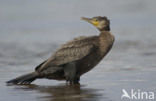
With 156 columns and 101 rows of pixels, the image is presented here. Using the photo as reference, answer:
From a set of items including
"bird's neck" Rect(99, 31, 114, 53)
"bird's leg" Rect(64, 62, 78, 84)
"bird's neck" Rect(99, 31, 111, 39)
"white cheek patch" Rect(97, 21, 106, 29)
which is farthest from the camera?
"white cheek patch" Rect(97, 21, 106, 29)

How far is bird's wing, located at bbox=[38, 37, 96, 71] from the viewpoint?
12.3 metres

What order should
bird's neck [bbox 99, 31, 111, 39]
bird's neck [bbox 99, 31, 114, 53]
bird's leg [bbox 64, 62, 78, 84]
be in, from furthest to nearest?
bird's neck [bbox 99, 31, 111, 39] < bird's neck [bbox 99, 31, 114, 53] < bird's leg [bbox 64, 62, 78, 84]

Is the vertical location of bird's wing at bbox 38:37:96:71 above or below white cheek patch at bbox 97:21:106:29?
below

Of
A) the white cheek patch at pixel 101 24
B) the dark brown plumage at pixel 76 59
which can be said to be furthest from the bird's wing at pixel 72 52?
the white cheek patch at pixel 101 24

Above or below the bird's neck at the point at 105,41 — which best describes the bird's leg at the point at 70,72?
below

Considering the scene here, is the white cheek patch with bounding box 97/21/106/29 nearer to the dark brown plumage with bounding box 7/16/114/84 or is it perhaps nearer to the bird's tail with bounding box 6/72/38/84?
the dark brown plumage with bounding box 7/16/114/84

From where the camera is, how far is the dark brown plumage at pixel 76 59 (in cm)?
1229

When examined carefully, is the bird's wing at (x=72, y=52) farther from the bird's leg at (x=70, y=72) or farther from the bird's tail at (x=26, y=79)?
the bird's tail at (x=26, y=79)

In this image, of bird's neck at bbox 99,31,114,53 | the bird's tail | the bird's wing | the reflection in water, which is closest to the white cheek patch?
bird's neck at bbox 99,31,114,53

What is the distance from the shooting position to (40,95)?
1098cm

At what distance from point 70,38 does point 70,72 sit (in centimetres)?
878

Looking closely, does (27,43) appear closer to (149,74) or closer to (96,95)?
(149,74)

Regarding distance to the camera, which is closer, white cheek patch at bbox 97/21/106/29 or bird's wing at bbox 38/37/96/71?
bird's wing at bbox 38/37/96/71

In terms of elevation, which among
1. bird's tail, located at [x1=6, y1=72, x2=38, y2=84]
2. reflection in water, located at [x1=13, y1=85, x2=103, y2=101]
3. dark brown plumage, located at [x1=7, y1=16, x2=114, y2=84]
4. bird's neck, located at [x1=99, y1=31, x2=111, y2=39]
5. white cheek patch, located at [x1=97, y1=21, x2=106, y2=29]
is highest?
white cheek patch, located at [x1=97, y1=21, x2=106, y2=29]
